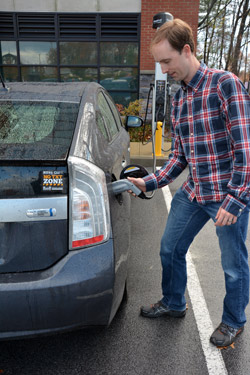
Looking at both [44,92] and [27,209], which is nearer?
[27,209]

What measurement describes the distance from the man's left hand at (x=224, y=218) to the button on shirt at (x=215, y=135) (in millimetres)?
27

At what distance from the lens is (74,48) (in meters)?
10.8

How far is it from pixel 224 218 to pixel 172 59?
92cm

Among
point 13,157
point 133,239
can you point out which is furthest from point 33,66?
point 13,157

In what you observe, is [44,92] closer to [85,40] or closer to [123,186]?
[123,186]

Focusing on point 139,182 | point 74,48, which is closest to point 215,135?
point 139,182

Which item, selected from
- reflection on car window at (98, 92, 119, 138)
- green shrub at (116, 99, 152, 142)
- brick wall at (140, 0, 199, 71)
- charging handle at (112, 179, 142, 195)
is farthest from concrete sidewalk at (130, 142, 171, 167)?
charging handle at (112, 179, 142, 195)

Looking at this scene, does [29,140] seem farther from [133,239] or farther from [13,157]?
[133,239]

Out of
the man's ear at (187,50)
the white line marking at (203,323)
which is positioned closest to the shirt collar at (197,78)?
the man's ear at (187,50)

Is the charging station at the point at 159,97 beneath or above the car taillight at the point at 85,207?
beneath

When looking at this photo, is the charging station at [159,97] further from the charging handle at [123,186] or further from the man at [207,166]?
the charging handle at [123,186]

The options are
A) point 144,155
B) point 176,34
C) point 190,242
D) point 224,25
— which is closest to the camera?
point 176,34

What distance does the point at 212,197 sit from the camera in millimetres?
2154

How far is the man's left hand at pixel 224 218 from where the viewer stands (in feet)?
6.46
